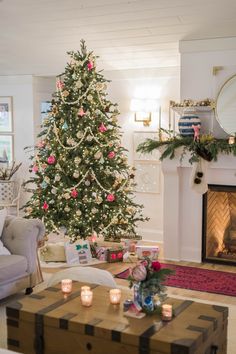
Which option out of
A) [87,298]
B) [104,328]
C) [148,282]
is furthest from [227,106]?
[104,328]

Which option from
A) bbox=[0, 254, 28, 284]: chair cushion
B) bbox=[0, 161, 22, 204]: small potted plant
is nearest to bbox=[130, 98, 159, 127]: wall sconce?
bbox=[0, 161, 22, 204]: small potted plant

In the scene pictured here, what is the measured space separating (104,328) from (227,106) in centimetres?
336

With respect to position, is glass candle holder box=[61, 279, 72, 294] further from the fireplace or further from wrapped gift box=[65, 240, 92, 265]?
the fireplace

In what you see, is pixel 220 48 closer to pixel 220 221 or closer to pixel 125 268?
pixel 220 221

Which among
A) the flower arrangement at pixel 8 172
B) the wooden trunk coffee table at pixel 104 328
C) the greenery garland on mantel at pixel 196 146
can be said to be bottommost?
the wooden trunk coffee table at pixel 104 328

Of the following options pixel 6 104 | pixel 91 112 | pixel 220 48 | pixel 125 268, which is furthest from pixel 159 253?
pixel 6 104

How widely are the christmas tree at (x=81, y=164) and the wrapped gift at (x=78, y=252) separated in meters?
0.15

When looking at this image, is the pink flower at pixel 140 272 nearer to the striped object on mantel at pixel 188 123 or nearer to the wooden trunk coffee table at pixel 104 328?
the wooden trunk coffee table at pixel 104 328

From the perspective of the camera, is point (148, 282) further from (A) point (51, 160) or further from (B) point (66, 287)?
(A) point (51, 160)

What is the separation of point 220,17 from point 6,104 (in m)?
4.45

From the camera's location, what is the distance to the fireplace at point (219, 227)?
18.7ft

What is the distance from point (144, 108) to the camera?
6.86m

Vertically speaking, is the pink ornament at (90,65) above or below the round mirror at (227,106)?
above

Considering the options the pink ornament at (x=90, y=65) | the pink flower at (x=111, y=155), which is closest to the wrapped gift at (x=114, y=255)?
the pink flower at (x=111, y=155)
